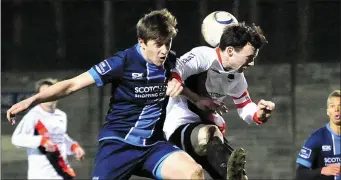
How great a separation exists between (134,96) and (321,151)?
8.64ft

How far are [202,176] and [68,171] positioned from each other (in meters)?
3.61

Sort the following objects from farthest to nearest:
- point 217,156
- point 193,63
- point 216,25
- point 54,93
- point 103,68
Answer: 1. point 216,25
2. point 217,156
3. point 193,63
4. point 103,68
5. point 54,93

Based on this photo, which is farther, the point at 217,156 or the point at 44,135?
the point at 44,135

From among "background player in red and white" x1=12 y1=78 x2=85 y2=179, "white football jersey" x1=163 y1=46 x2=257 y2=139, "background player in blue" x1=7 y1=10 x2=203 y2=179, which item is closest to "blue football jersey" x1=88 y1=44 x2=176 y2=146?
"background player in blue" x1=7 y1=10 x2=203 y2=179

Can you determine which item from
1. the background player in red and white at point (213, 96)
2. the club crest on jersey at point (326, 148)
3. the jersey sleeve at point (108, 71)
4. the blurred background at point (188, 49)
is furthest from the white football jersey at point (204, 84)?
the blurred background at point (188, 49)

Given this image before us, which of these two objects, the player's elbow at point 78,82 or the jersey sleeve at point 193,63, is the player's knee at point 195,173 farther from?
the player's elbow at point 78,82

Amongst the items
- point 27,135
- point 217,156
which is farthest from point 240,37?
point 27,135

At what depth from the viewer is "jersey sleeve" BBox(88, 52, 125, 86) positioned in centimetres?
500

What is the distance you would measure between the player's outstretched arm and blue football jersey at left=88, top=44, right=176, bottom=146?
9cm

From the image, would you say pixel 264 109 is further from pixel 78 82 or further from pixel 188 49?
pixel 188 49

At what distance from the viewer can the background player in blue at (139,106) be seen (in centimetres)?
501

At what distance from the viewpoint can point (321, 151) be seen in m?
7.16

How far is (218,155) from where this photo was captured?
18.3 ft

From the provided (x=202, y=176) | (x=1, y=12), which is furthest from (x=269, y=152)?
(x=202, y=176)
